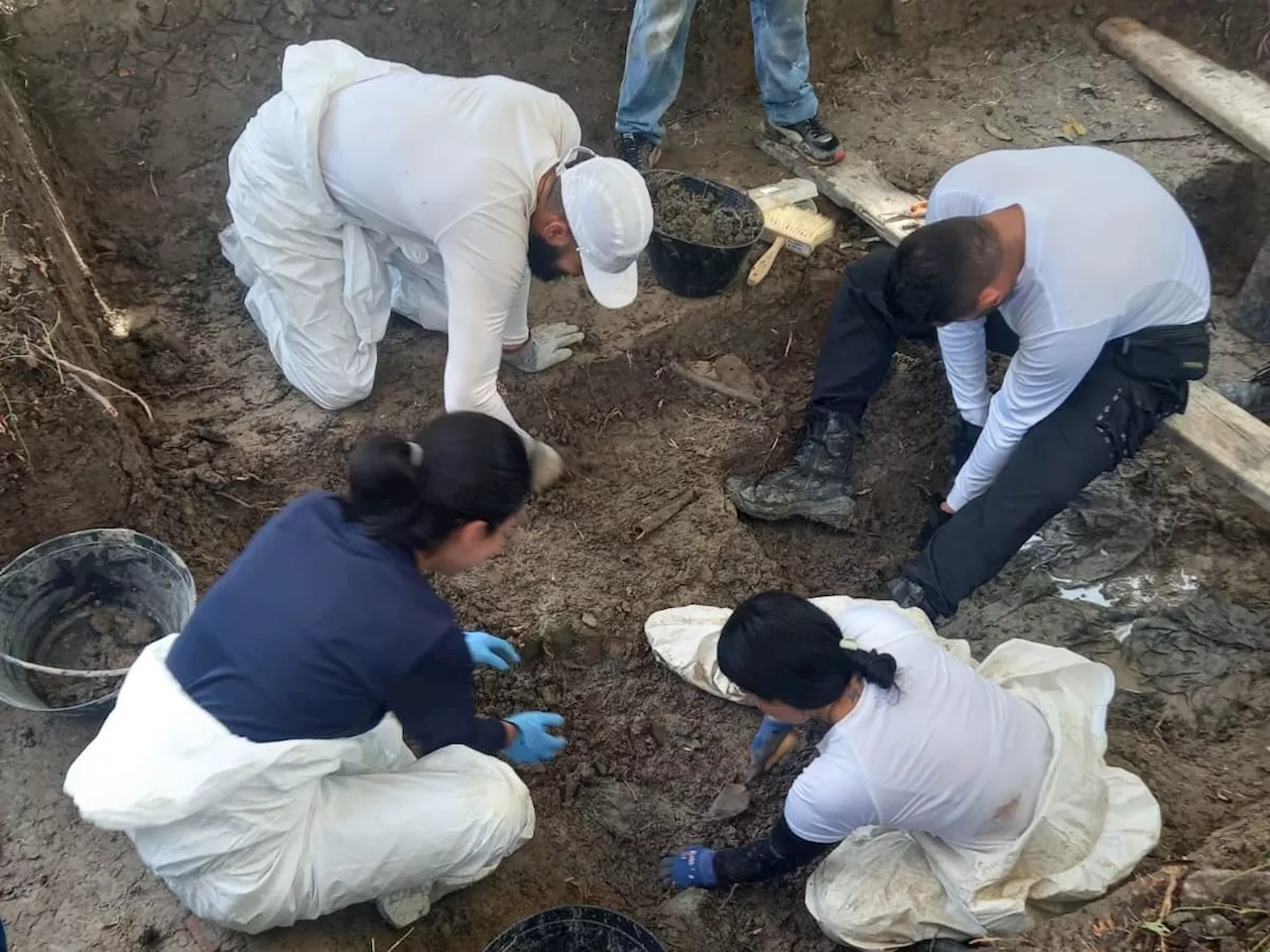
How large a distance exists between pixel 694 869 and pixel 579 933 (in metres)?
0.36

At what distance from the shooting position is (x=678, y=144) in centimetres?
450

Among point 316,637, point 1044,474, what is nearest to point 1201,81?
point 1044,474

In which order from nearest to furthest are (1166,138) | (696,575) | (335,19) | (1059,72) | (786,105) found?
1. (696,575)
2. (335,19)
3. (786,105)
4. (1166,138)
5. (1059,72)

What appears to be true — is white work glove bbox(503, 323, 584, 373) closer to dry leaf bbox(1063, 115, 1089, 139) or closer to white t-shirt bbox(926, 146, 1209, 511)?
white t-shirt bbox(926, 146, 1209, 511)

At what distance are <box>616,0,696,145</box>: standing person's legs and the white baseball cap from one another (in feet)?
4.25

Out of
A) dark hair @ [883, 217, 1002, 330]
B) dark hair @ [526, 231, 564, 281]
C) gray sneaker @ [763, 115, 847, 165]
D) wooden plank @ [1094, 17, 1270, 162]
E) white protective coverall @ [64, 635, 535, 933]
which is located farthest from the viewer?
wooden plank @ [1094, 17, 1270, 162]

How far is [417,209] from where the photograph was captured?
2.80 meters

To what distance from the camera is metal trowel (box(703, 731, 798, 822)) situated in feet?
8.99

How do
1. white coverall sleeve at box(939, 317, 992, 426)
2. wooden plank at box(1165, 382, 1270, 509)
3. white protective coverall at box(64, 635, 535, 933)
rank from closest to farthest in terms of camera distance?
white protective coverall at box(64, 635, 535, 933) < white coverall sleeve at box(939, 317, 992, 426) < wooden plank at box(1165, 382, 1270, 509)

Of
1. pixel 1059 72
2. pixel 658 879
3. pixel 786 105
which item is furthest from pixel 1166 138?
pixel 658 879

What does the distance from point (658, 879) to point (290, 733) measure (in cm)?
126

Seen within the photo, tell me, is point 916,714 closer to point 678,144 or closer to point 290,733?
point 290,733

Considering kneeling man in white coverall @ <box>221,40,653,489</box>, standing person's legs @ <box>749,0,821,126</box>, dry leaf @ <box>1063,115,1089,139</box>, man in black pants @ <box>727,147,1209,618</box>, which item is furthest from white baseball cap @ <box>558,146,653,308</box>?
dry leaf @ <box>1063,115,1089,139</box>

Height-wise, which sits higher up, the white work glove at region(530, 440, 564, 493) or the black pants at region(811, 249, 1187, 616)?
the white work glove at region(530, 440, 564, 493)
